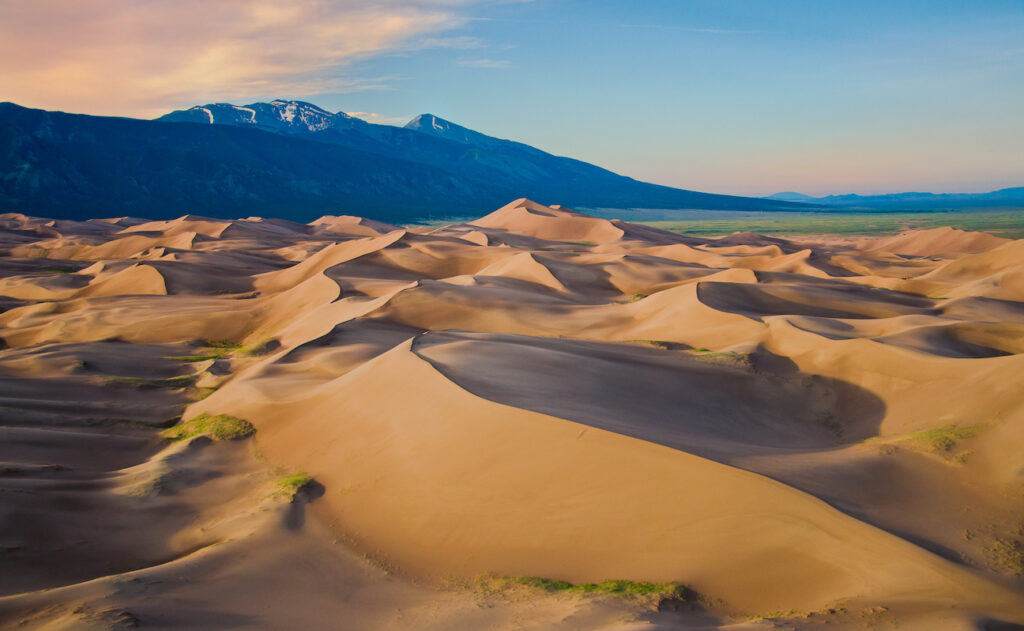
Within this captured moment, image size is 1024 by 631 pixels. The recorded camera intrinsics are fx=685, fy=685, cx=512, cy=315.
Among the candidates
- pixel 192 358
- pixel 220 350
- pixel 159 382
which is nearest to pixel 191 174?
pixel 220 350

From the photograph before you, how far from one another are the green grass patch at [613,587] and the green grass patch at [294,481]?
3364mm

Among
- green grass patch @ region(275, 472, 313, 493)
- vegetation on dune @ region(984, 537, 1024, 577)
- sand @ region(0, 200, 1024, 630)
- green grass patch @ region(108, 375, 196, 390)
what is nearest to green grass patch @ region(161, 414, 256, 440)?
sand @ region(0, 200, 1024, 630)

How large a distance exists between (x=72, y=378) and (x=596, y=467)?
1189 cm

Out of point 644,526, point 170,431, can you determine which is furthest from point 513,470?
point 170,431

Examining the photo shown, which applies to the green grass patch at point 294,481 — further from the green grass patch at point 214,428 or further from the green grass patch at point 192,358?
the green grass patch at point 192,358

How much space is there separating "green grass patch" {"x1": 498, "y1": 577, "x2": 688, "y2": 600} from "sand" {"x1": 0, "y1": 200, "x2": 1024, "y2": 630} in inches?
2.9

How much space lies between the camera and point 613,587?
18.0ft

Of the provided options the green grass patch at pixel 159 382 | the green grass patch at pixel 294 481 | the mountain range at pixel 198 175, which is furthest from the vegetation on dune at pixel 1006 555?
the mountain range at pixel 198 175

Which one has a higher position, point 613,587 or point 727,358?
point 727,358

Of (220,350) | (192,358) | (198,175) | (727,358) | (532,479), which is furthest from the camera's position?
(198,175)

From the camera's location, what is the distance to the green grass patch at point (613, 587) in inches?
209

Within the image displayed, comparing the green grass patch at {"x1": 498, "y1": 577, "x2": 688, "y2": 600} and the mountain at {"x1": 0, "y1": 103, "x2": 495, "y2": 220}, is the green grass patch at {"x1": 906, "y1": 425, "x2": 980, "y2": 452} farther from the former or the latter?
the mountain at {"x1": 0, "y1": 103, "x2": 495, "y2": 220}

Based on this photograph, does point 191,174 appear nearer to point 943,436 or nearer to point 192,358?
point 192,358

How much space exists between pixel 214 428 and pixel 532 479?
20.0 ft
